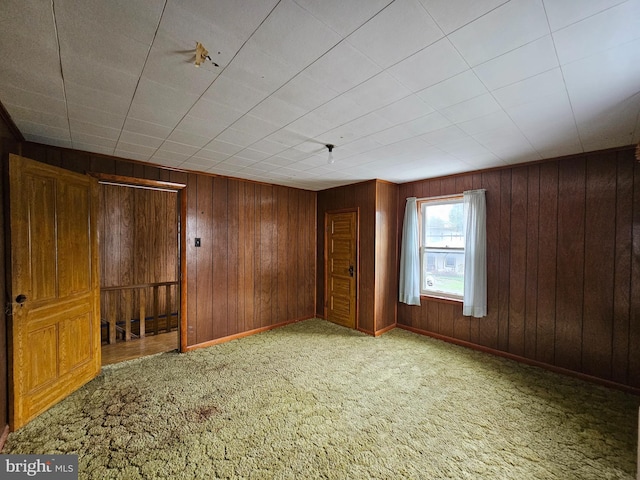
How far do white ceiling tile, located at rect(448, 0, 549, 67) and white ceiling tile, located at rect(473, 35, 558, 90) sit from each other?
0.05m

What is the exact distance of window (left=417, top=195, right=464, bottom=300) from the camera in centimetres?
403

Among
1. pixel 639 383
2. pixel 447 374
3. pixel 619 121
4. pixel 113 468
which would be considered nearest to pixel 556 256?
pixel 639 383

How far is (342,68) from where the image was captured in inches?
58.9

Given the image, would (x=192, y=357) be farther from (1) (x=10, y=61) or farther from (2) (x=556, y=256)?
(2) (x=556, y=256)

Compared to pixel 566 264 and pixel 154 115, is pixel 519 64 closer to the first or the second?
pixel 154 115

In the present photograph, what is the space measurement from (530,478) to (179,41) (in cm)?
322

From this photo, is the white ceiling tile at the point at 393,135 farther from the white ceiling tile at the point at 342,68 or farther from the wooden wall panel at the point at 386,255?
the wooden wall panel at the point at 386,255

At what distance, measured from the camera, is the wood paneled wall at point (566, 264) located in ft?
8.98

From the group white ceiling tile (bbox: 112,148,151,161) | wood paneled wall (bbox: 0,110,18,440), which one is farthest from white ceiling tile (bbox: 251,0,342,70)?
white ceiling tile (bbox: 112,148,151,161)

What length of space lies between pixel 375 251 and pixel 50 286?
3812 mm

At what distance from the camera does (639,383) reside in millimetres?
2658

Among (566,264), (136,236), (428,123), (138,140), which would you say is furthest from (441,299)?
(136,236)

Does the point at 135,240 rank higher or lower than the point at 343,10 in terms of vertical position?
lower

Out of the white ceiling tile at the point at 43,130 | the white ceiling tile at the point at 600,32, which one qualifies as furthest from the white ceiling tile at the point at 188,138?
the white ceiling tile at the point at 600,32
